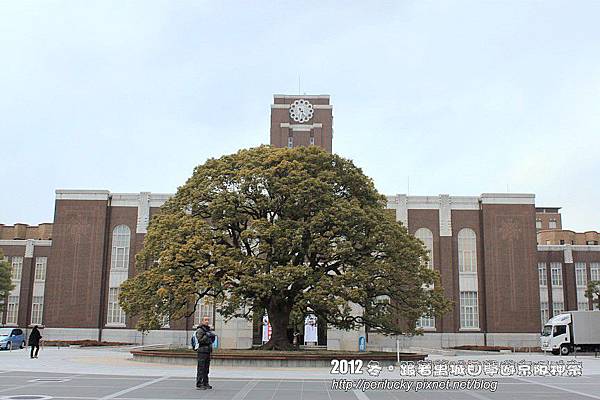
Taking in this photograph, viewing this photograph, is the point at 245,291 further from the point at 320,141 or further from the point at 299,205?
the point at 320,141

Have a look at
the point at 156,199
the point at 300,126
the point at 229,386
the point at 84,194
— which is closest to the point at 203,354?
the point at 229,386

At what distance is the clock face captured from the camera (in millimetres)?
65375

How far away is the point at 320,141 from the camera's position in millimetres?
64125

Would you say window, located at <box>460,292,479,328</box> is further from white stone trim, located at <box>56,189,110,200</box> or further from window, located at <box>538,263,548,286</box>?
white stone trim, located at <box>56,189,110,200</box>

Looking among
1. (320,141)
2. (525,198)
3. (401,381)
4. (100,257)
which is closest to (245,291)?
(401,381)

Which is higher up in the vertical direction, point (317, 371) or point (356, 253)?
point (356, 253)

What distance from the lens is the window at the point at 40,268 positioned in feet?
189

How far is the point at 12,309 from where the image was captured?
5797 centimetres

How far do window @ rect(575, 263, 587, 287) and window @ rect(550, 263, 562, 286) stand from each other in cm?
147

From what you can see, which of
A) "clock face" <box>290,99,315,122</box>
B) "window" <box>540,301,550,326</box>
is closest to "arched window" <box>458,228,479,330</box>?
"window" <box>540,301,550,326</box>

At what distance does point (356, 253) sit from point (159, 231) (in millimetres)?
8796

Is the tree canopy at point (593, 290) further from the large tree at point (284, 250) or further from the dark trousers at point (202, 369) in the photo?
the dark trousers at point (202, 369)

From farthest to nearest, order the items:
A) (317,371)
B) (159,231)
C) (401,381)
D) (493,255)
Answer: (493,255) → (159,231) → (317,371) → (401,381)

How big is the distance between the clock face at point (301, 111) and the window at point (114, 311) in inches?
1006
